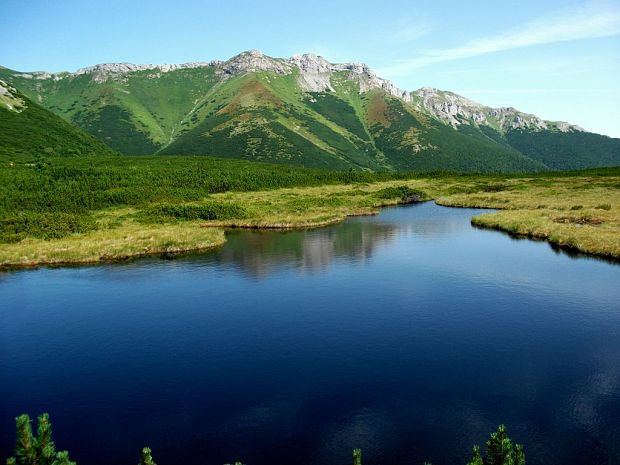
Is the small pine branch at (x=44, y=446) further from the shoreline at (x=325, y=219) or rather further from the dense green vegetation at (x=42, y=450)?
the shoreline at (x=325, y=219)

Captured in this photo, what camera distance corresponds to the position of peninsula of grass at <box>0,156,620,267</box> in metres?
71.1

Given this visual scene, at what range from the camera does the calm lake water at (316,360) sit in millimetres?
23688

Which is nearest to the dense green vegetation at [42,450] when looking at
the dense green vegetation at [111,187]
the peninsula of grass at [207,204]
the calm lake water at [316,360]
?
the calm lake water at [316,360]

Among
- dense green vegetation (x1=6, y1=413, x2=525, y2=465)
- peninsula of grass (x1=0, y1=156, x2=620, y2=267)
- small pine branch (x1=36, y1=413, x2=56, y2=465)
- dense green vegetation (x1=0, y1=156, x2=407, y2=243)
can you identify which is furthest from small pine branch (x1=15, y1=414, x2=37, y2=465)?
dense green vegetation (x1=0, y1=156, x2=407, y2=243)

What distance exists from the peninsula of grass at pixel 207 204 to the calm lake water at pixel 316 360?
11.9 metres

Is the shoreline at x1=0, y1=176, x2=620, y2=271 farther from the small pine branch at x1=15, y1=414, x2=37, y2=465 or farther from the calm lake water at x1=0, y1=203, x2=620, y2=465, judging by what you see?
the small pine branch at x1=15, y1=414, x2=37, y2=465

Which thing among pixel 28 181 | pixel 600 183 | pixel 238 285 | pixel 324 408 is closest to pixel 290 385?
pixel 324 408

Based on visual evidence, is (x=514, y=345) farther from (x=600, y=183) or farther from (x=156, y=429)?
(x=600, y=183)

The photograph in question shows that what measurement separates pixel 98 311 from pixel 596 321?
4959cm

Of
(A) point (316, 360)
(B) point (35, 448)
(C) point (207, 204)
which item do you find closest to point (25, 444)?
(B) point (35, 448)

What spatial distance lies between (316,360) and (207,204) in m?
85.7

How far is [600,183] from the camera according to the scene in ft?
478

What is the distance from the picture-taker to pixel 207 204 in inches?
4417

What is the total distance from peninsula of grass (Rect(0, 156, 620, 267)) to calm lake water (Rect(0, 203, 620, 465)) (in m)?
11.9
